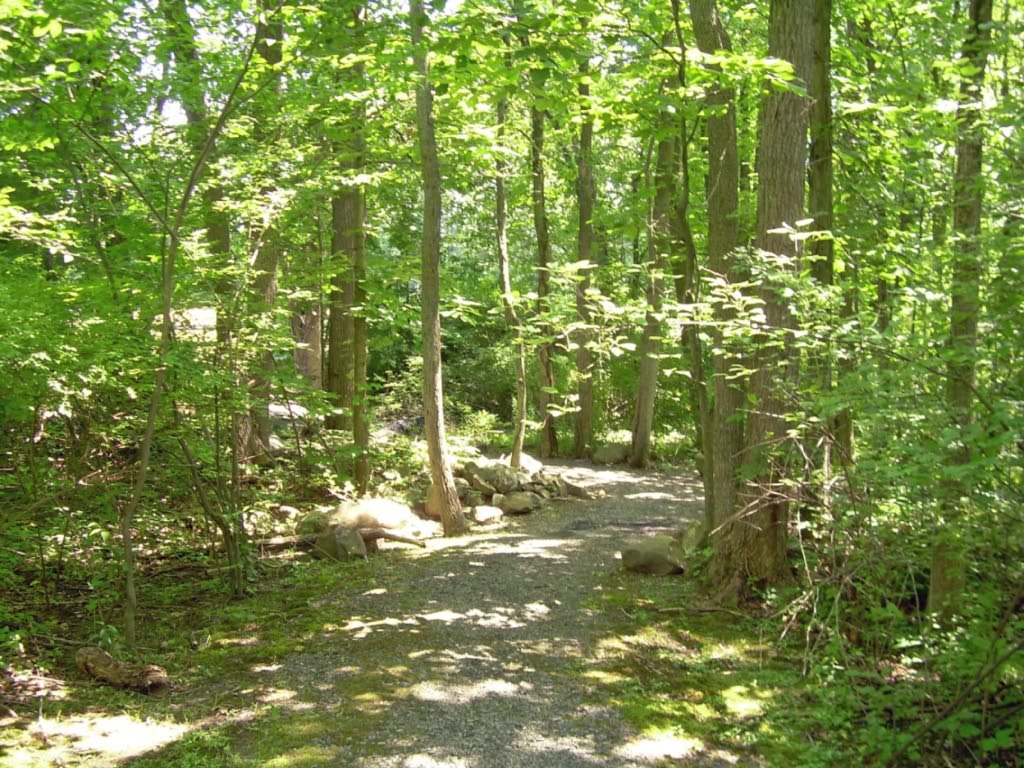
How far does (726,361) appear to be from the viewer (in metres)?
7.51

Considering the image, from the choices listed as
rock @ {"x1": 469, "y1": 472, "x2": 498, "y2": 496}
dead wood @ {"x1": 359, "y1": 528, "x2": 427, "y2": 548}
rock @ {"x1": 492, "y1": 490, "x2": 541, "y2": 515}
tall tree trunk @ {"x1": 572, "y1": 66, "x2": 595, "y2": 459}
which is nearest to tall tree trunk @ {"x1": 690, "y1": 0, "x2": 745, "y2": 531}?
dead wood @ {"x1": 359, "y1": 528, "x2": 427, "y2": 548}

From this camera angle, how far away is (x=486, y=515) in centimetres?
1175

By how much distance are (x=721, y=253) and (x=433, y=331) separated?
158 inches

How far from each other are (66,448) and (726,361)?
5.69m

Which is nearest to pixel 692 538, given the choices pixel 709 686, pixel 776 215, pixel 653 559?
pixel 653 559

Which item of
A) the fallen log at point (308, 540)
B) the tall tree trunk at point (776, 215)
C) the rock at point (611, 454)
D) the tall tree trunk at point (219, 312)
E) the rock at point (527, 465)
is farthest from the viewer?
the rock at point (611, 454)

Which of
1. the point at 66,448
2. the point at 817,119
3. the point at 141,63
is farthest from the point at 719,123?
the point at 66,448

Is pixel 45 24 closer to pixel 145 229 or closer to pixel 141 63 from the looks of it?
pixel 141 63

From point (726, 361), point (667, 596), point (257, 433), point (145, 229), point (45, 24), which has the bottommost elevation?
point (667, 596)

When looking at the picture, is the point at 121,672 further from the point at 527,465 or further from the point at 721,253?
the point at 527,465

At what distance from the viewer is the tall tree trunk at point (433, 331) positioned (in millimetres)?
9492

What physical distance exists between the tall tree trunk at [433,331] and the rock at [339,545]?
164cm

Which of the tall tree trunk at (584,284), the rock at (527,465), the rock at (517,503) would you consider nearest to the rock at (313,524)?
the rock at (517,503)

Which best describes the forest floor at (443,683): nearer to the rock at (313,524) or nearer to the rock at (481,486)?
the rock at (313,524)
